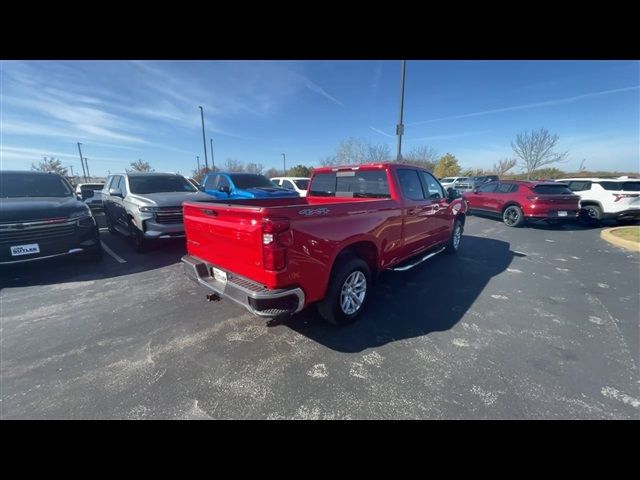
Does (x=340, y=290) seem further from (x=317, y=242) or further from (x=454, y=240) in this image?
(x=454, y=240)

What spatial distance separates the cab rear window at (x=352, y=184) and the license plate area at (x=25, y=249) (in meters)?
5.05

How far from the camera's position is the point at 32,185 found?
19.6ft

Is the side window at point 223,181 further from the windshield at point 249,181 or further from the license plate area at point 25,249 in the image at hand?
the license plate area at point 25,249

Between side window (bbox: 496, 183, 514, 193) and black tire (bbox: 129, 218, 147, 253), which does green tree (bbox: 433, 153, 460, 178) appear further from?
black tire (bbox: 129, 218, 147, 253)

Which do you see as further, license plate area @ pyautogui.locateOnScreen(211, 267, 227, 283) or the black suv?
the black suv

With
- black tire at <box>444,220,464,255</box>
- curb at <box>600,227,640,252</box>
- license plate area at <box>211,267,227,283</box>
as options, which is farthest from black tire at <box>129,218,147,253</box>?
curb at <box>600,227,640,252</box>

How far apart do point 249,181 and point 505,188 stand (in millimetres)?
10486

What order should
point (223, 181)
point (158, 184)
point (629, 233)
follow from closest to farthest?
point (158, 184)
point (629, 233)
point (223, 181)

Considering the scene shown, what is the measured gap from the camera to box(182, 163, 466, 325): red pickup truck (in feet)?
8.41

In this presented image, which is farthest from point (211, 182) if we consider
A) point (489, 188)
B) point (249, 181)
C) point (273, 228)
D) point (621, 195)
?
point (621, 195)

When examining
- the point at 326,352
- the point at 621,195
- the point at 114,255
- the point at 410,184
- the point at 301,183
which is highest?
the point at 301,183

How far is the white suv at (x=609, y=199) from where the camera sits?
31.6ft

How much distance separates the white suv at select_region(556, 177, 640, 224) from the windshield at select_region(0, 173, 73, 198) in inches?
677
